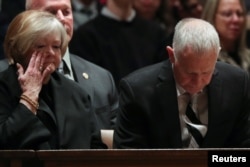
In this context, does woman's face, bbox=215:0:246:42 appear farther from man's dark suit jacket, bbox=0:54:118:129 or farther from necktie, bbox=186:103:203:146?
necktie, bbox=186:103:203:146

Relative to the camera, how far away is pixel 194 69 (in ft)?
8.95

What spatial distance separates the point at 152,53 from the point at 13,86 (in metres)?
1.51

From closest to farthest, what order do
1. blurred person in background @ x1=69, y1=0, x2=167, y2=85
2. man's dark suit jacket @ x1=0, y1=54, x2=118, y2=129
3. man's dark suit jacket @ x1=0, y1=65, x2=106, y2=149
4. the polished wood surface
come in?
the polished wood surface
man's dark suit jacket @ x1=0, y1=65, x2=106, y2=149
man's dark suit jacket @ x1=0, y1=54, x2=118, y2=129
blurred person in background @ x1=69, y1=0, x2=167, y2=85

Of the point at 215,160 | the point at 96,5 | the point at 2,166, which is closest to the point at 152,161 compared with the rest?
the point at 215,160

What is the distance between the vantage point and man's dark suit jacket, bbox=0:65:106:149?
8.55ft

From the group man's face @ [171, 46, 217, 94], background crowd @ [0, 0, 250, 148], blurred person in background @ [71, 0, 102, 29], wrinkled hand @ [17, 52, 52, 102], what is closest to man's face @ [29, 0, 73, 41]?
background crowd @ [0, 0, 250, 148]

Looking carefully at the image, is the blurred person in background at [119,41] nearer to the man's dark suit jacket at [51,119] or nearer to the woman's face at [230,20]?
the woman's face at [230,20]

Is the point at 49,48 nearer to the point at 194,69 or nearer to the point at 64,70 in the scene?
the point at 64,70

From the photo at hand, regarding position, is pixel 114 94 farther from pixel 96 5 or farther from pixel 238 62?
pixel 96 5

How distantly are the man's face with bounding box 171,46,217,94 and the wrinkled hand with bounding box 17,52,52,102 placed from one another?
473 mm

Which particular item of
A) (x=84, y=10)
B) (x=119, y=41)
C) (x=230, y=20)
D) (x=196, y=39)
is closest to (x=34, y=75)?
(x=196, y=39)

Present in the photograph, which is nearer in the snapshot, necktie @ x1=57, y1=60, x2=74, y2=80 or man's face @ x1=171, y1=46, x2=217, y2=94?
man's face @ x1=171, y1=46, x2=217, y2=94

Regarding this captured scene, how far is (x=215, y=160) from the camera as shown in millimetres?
2379

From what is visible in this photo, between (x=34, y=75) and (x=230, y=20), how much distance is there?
5.23ft
